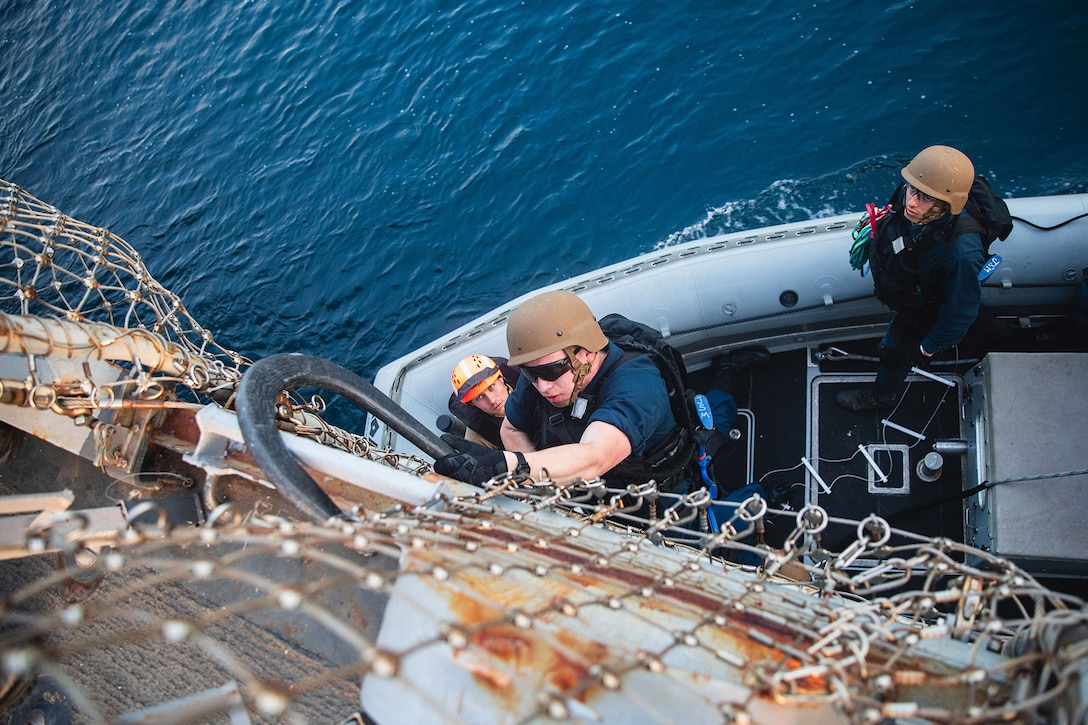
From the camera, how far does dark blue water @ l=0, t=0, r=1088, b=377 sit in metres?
7.80

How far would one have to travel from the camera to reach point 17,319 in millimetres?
2354

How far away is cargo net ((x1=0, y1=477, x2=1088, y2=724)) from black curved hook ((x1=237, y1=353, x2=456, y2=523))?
0.62 ft

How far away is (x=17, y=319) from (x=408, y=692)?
1.78m

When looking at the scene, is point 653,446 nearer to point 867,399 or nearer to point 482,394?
point 482,394

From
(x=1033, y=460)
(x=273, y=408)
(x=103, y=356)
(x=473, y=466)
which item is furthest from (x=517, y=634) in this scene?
(x=1033, y=460)

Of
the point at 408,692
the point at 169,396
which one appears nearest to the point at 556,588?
the point at 408,692

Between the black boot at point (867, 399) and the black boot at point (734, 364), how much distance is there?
612 mm

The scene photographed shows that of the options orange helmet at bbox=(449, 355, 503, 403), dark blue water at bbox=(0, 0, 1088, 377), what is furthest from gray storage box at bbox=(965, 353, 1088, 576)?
dark blue water at bbox=(0, 0, 1088, 377)

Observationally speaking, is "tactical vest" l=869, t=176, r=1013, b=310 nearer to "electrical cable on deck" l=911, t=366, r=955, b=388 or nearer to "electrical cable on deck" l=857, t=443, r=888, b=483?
"electrical cable on deck" l=911, t=366, r=955, b=388

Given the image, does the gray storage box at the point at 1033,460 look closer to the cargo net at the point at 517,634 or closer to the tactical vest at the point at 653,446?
the tactical vest at the point at 653,446

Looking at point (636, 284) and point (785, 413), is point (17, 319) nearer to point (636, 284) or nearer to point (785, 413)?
point (636, 284)

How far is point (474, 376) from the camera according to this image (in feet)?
15.4

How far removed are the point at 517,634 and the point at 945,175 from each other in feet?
10.9

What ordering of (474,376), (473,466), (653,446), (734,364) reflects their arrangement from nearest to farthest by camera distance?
(473,466), (653,446), (474,376), (734,364)
